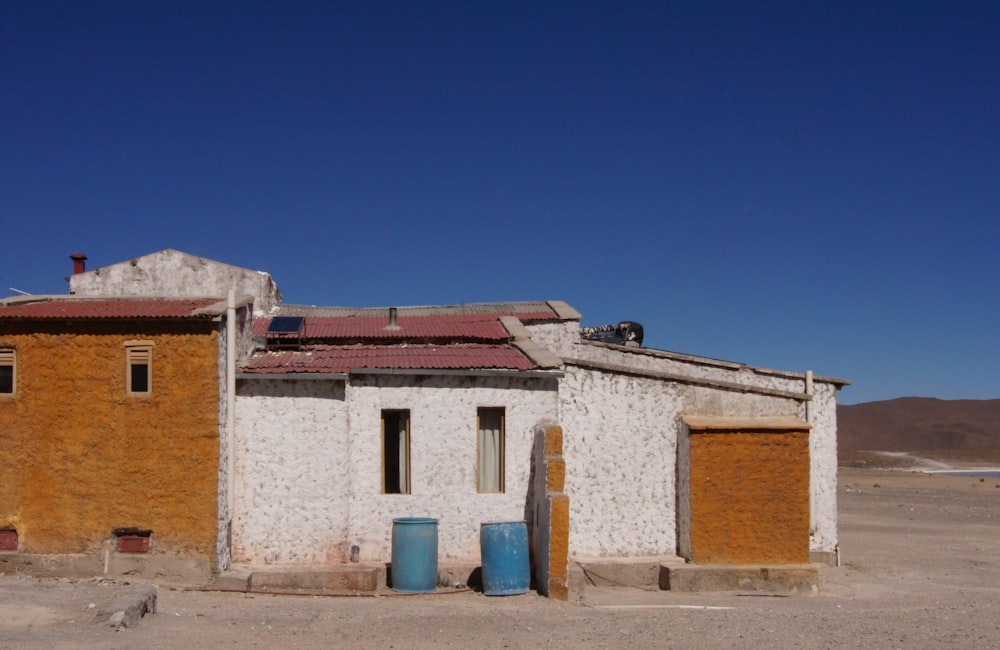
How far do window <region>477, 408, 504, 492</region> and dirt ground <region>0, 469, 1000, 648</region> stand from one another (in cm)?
187

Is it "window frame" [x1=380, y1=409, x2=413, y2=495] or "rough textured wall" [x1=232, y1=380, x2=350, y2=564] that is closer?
"rough textured wall" [x1=232, y1=380, x2=350, y2=564]

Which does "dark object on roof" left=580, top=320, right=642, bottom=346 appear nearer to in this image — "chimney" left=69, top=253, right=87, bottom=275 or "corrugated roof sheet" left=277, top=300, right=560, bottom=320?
"corrugated roof sheet" left=277, top=300, right=560, bottom=320

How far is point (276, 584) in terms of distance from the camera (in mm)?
14039

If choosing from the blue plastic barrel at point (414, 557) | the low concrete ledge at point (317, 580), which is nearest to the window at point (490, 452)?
the blue plastic barrel at point (414, 557)

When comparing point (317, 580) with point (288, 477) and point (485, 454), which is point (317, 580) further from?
point (485, 454)

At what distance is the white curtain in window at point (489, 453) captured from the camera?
15.7 metres

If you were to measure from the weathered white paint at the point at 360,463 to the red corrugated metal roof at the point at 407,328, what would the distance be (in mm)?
2221

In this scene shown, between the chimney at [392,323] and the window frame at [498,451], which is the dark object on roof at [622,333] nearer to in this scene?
the chimney at [392,323]

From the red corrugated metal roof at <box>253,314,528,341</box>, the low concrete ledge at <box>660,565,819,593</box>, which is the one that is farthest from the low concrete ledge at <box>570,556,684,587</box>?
the red corrugated metal roof at <box>253,314,528,341</box>

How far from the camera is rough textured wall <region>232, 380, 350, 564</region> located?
14867 millimetres

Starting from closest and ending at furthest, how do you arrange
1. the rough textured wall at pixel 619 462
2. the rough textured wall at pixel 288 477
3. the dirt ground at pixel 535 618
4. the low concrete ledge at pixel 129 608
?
the low concrete ledge at pixel 129 608, the dirt ground at pixel 535 618, the rough textured wall at pixel 288 477, the rough textured wall at pixel 619 462

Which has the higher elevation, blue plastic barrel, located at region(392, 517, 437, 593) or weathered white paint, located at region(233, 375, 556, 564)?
weathered white paint, located at region(233, 375, 556, 564)

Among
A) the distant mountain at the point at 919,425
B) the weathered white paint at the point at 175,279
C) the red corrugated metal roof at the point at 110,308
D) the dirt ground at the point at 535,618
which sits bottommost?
the distant mountain at the point at 919,425

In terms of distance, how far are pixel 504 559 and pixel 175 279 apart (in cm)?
961
